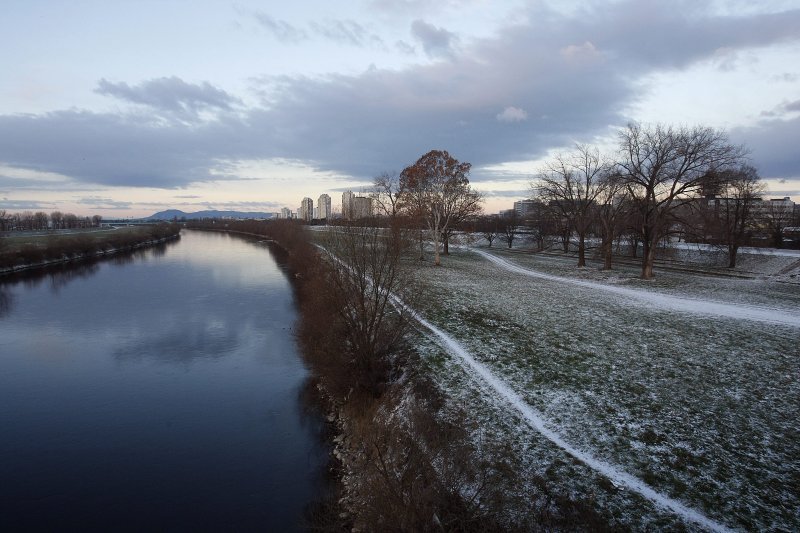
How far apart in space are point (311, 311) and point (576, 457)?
15.1 meters

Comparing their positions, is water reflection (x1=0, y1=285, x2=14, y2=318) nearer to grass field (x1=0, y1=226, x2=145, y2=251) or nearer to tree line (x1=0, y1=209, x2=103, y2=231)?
grass field (x1=0, y1=226, x2=145, y2=251)

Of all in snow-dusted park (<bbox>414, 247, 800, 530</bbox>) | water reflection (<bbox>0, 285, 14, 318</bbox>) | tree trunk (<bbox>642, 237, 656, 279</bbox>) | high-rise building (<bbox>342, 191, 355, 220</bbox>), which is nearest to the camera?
snow-dusted park (<bbox>414, 247, 800, 530</bbox>)

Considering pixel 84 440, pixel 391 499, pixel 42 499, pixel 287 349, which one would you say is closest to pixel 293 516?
pixel 391 499

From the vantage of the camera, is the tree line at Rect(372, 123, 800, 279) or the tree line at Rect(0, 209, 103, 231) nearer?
the tree line at Rect(372, 123, 800, 279)

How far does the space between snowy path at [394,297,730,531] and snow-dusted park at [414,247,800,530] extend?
0.11 feet

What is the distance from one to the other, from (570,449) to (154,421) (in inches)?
526

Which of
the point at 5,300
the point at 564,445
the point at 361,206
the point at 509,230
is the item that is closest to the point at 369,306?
the point at 361,206

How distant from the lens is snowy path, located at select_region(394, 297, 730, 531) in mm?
7460

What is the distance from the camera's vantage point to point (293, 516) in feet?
32.9

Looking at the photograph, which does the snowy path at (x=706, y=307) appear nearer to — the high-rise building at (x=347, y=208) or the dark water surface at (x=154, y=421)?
the high-rise building at (x=347, y=208)

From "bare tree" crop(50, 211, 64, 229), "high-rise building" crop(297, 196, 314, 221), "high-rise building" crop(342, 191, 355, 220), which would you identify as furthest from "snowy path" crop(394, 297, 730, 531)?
"bare tree" crop(50, 211, 64, 229)

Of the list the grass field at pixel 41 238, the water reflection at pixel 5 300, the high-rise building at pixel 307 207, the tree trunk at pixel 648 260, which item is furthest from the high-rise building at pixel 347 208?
the high-rise building at pixel 307 207

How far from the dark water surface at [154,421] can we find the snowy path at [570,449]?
222 inches

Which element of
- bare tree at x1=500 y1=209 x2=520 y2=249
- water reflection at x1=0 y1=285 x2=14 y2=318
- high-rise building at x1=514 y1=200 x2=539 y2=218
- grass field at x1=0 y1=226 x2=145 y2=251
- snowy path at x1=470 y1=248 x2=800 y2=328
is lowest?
water reflection at x1=0 y1=285 x2=14 y2=318
